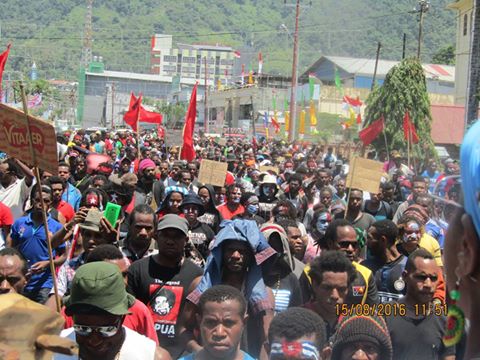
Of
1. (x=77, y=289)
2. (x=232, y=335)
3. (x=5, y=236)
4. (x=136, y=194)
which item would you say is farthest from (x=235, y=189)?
(x=77, y=289)

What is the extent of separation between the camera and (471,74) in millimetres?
17953

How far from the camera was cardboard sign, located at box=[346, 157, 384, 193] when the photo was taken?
980cm

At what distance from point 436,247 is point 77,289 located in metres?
3.99

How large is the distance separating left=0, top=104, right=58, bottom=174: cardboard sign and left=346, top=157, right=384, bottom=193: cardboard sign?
16.9 ft

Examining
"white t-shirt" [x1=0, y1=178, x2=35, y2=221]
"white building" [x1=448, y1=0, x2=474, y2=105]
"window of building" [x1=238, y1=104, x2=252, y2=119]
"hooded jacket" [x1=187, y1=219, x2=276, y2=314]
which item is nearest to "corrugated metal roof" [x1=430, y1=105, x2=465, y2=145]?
"white building" [x1=448, y1=0, x2=474, y2=105]

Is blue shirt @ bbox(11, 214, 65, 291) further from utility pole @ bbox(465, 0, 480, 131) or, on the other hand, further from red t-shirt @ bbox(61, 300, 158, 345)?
utility pole @ bbox(465, 0, 480, 131)

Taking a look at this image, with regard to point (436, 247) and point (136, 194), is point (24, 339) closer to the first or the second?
point (436, 247)

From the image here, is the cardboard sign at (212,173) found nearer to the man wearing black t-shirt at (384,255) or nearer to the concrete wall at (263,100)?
the man wearing black t-shirt at (384,255)

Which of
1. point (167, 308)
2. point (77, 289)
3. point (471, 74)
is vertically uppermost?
point (471, 74)

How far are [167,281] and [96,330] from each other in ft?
6.38

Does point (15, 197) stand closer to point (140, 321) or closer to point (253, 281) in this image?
point (253, 281)

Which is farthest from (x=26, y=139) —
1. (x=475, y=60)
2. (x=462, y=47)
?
(x=462, y=47)

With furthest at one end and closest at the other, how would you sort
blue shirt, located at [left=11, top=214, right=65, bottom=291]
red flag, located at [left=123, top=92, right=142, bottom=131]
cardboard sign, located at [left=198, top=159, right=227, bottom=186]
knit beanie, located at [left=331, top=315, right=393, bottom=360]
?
red flag, located at [left=123, top=92, right=142, bottom=131], cardboard sign, located at [left=198, top=159, right=227, bottom=186], blue shirt, located at [left=11, top=214, right=65, bottom=291], knit beanie, located at [left=331, top=315, right=393, bottom=360]

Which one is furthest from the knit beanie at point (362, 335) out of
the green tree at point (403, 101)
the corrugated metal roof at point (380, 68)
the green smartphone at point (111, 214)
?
the corrugated metal roof at point (380, 68)
